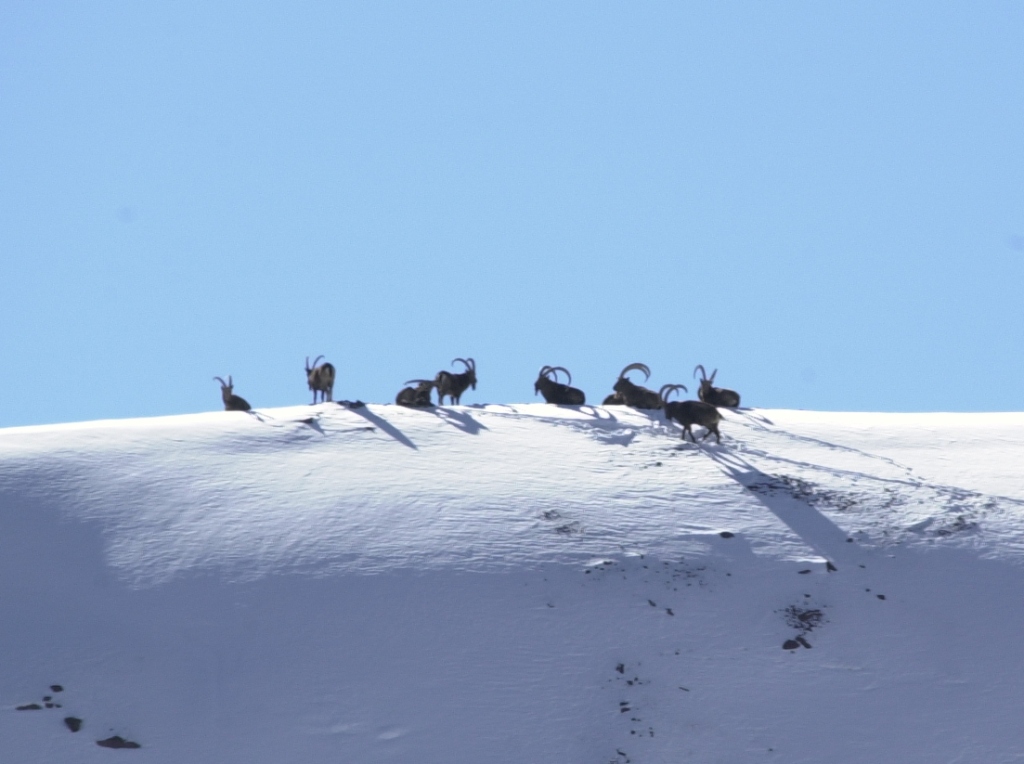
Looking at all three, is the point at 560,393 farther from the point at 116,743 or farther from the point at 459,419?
the point at 116,743

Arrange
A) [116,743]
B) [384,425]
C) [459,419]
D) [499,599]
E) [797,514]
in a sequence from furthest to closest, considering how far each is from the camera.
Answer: [459,419], [384,425], [797,514], [499,599], [116,743]

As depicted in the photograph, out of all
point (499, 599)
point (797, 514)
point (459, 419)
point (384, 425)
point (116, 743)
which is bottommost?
point (116, 743)

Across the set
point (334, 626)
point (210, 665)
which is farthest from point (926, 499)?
point (210, 665)

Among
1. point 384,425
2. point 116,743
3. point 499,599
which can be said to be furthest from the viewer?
point 384,425

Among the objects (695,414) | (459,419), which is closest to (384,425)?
(459,419)

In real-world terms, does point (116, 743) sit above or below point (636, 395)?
below

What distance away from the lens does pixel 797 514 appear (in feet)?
75.8

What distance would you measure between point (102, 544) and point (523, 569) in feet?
18.9

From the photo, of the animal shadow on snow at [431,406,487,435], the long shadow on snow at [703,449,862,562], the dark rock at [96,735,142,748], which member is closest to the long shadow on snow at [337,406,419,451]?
the animal shadow on snow at [431,406,487,435]

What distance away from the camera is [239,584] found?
2059cm

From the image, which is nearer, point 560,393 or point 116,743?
point 116,743

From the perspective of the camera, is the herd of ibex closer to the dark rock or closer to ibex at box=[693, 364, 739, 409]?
ibex at box=[693, 364, 739, 409]

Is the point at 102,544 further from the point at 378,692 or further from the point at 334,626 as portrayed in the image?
the point at 378,692

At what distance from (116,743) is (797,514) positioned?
34.5 feet
